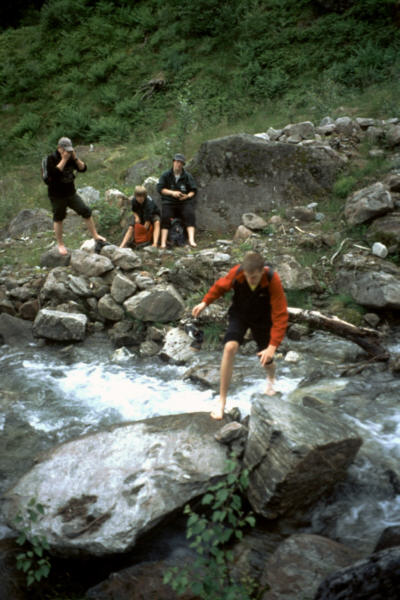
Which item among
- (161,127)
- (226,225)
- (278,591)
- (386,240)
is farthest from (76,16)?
(278,591)

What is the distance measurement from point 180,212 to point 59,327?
3340 millimetres

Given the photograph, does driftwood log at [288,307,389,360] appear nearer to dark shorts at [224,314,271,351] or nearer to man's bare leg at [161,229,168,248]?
dark shorts at [224,314,271,351]

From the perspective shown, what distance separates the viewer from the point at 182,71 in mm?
15742

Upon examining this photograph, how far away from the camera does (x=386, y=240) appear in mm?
6770

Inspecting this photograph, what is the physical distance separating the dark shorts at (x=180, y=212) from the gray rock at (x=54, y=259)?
1935 millimetres

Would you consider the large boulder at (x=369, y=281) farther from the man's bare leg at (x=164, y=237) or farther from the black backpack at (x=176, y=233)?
the man's bare leg at (x=164, y=237)

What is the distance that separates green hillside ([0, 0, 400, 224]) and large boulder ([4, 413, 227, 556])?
8545 mm

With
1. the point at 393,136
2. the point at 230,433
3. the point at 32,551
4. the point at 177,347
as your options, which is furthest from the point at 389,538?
the point at 393,136

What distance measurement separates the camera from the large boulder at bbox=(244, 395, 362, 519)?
3.32 m

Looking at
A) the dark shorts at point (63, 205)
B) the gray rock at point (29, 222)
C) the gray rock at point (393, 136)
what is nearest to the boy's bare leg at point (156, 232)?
the dark shorts at point (63, 205)

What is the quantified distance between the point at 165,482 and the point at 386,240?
512 centimetres

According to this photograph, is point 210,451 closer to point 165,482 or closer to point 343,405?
point 165,482

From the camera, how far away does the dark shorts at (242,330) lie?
4297mm

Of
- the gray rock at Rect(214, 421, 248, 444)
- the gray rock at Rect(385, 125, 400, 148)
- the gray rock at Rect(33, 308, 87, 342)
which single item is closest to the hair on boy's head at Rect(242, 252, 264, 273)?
the gray rock at Rect(214, 421, 248, 444)
